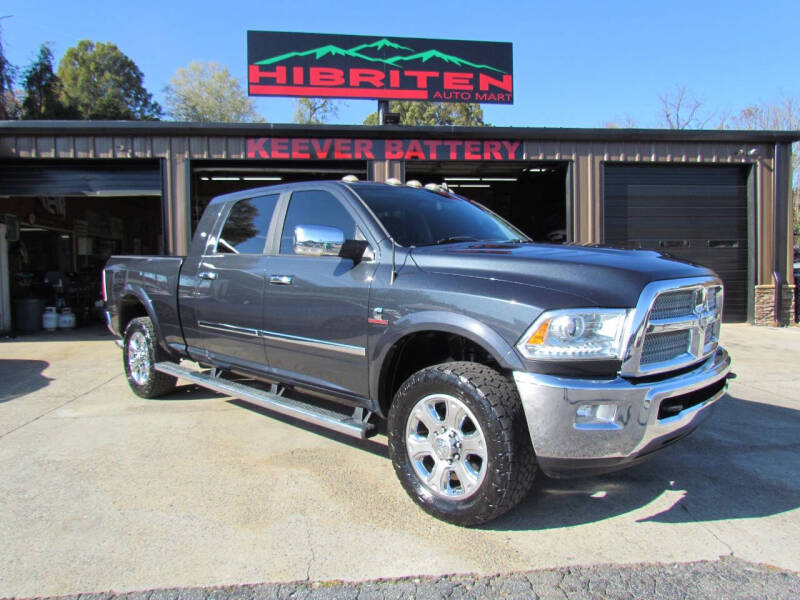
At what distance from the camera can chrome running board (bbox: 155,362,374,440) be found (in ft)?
11.1

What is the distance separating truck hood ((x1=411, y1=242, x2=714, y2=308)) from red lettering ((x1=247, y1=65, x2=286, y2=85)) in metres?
10.4

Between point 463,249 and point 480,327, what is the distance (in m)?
0.68

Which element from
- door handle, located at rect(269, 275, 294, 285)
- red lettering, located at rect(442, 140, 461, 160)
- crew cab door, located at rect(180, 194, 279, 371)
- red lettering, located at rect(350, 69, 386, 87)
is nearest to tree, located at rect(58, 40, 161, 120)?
red lettering, located at rect(350, 69, 386, 87)

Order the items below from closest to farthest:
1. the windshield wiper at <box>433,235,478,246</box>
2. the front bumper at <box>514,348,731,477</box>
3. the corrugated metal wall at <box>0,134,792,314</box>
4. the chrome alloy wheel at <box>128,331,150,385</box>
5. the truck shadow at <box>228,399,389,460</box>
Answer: the front bumper at <box>514,348,731,477</box> → the windshield wiper at <box>433,235,478,246</box> → the truck shadow at <box>228,399,389,460</box> → the chrome alloy wheel at <box>128,331,150,385</box> → the corrugated metal wall at <box>0,134,792,314</box>

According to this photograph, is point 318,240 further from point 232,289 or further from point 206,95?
point 206,95

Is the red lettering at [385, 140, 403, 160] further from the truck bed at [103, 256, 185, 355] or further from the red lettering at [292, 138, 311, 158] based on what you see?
the truck bed at [103, 256, 185, 355]

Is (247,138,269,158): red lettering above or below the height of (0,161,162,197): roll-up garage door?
above

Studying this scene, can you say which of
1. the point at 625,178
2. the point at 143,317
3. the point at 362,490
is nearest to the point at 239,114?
the point at 625,178

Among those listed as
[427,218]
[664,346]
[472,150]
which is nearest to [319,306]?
[427,218]

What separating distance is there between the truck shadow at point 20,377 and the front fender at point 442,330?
4.88m

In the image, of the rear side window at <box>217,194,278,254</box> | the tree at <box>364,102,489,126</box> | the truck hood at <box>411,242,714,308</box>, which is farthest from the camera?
the tree at <box>364,102,489,126</box>

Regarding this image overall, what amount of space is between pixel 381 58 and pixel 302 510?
11.5 meters

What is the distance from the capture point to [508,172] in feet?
46.9

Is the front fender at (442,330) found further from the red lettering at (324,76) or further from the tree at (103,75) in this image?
the tree at (103,75)
